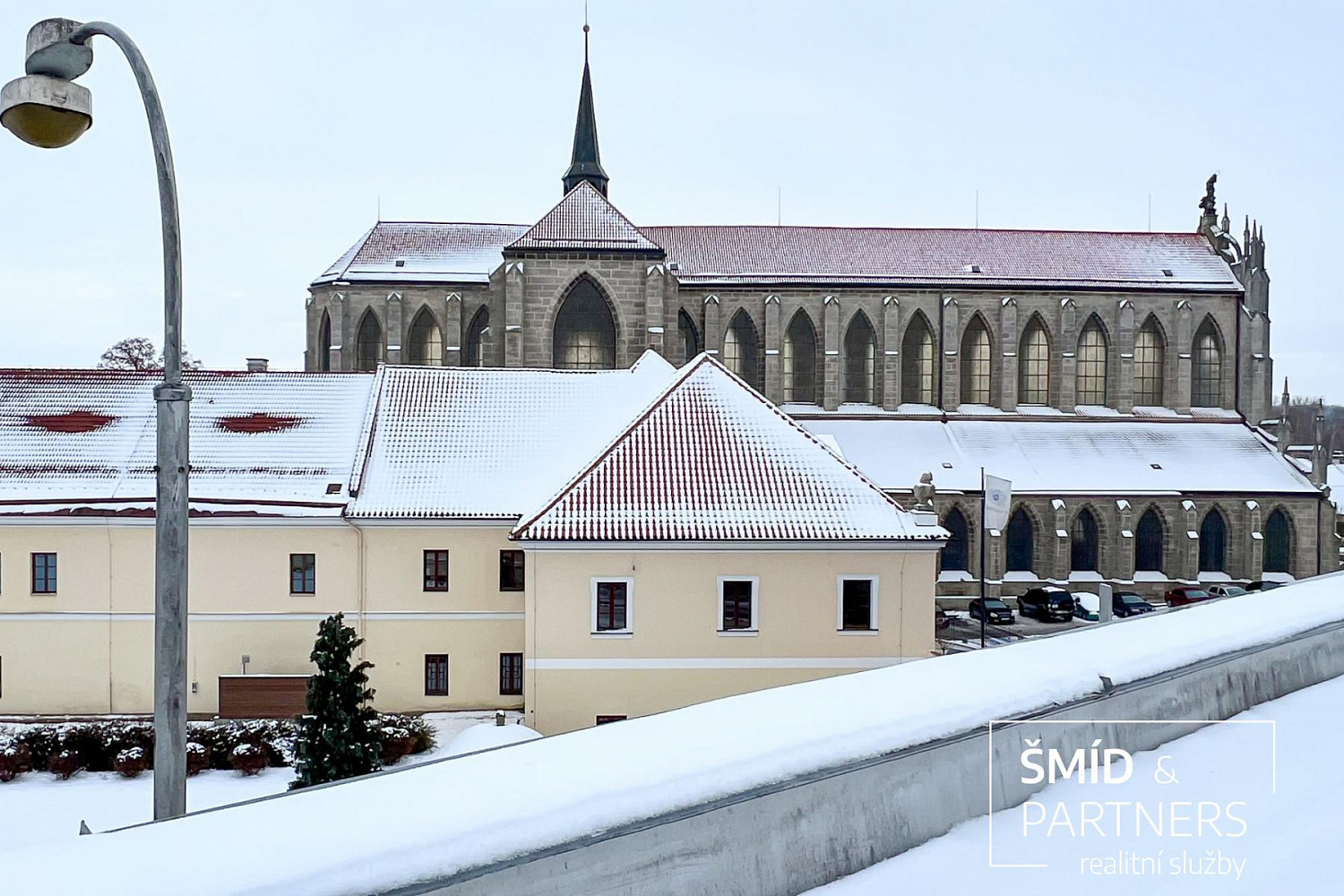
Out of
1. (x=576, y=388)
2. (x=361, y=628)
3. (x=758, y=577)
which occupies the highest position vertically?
(x=576, y=388)

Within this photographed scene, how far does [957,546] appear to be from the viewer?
1591 inches

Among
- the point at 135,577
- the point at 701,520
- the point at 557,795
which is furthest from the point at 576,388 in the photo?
the point at 557,795

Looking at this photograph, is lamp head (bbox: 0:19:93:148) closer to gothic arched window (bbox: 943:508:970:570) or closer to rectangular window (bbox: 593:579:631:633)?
rectangular window (bbox: 593:579:631:633)

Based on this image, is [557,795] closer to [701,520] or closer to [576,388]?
[701,520]

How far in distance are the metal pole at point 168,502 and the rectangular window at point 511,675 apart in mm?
19109

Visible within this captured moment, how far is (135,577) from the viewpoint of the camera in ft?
75.8

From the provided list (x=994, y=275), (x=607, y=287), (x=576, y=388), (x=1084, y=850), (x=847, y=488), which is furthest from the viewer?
(x=994, y=275)

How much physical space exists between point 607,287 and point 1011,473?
57.2ft

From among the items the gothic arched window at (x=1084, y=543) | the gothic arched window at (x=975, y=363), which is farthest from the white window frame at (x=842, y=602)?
the gothic arched window at (x=975, y=363)

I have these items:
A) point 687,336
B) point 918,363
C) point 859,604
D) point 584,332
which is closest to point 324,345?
point 584,332

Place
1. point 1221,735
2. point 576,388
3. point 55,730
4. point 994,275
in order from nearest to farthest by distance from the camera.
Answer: point 1221,735
point 55,730
point 576,388
point 994,275

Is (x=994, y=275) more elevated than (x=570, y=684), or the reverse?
(x=994, y=275)

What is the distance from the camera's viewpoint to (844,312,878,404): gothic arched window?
153 feet

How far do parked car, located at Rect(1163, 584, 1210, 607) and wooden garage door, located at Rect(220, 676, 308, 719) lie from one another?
96.3 feet
